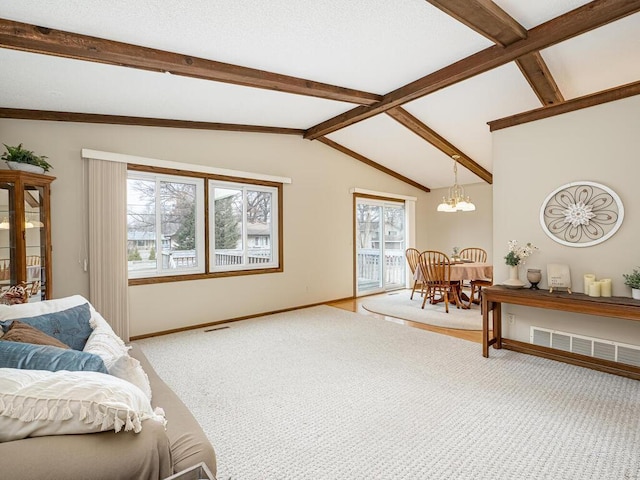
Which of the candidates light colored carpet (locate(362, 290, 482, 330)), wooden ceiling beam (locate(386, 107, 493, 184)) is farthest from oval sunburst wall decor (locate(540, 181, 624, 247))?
wooden ceiling beam (locate(386, 107, 493, 184))

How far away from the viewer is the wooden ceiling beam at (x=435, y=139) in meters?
4.76

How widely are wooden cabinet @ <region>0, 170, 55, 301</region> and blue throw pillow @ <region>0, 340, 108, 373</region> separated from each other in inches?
89.0

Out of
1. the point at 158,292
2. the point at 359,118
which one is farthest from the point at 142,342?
the point at 359,118

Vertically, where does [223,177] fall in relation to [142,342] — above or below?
above

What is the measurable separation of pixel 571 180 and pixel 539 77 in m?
1.13

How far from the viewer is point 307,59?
3.14 metres

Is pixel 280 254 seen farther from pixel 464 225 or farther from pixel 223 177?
pixel 464 225

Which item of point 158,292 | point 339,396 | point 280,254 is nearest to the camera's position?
point 339,396

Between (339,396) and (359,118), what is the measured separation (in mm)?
3532

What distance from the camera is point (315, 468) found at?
1.82 metres

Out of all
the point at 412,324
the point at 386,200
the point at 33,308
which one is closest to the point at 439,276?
the point at 412,324

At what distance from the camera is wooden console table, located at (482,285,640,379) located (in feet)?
8.88

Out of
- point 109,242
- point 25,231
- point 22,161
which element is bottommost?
point 109,242

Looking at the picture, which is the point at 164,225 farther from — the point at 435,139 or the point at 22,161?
the point at 435,139
